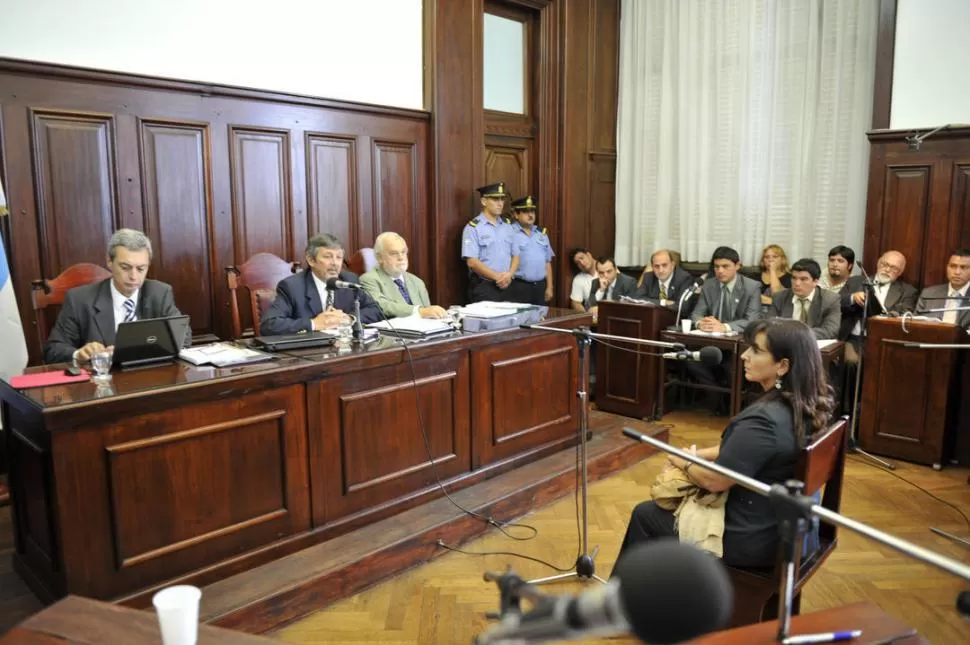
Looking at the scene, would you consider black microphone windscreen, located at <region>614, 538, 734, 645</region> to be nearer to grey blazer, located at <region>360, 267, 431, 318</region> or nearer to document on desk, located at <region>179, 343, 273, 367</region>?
document on desk, located at <region>179, 343, 273, 367</region>

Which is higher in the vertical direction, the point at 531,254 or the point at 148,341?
the point at 531,254

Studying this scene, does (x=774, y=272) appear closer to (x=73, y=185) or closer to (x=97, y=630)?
(x=73, y=185)

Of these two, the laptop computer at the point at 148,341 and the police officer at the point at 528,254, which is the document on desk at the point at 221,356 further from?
the police officer at the point at 528,254

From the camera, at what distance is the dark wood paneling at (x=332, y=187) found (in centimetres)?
458

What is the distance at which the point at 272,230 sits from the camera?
4.41 m

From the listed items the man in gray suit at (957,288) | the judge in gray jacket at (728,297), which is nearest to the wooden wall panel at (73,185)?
the judge in gray jacket at (728,297)

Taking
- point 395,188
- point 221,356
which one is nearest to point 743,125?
point 395,188

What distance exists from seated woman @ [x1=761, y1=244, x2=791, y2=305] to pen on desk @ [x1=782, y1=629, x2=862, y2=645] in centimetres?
403

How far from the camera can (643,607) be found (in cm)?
63

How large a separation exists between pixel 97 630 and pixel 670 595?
1.13 m

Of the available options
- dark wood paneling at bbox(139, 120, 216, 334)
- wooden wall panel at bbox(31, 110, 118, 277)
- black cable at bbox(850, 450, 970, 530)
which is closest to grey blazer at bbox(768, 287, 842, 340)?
black cable at bbox(850, 450, 970, 530)

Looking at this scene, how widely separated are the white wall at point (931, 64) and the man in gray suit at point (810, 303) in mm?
1252

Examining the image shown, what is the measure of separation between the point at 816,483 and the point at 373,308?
2.25 metres

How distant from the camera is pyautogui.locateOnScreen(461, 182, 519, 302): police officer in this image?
205 inches
